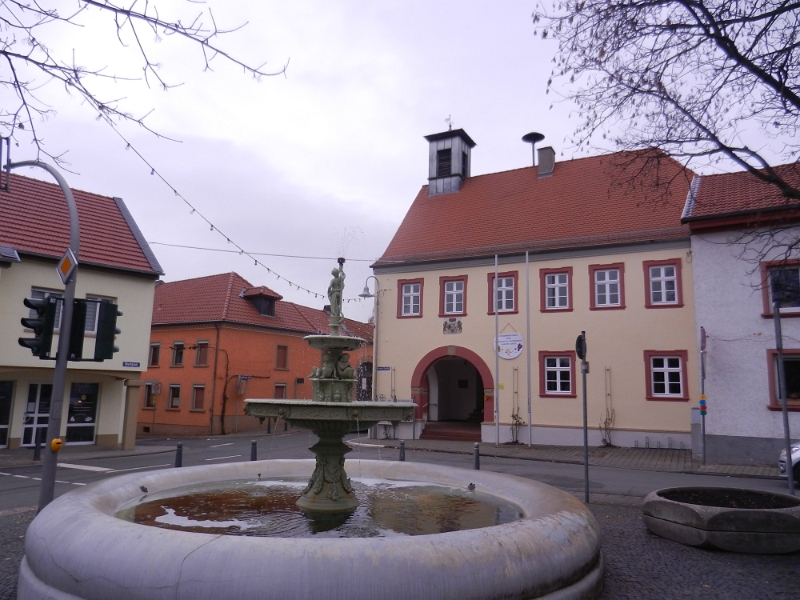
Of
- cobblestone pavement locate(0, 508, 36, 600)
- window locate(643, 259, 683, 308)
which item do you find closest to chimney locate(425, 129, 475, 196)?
window locate(643, 259, 683, 308)

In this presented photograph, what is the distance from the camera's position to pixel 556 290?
2436 cm

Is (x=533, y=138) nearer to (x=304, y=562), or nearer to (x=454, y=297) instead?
(x=454, y=297)

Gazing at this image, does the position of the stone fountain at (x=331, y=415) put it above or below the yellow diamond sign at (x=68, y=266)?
below

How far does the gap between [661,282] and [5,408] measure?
23673 millimetres

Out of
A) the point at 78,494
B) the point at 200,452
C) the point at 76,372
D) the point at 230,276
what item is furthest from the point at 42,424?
the point at 78,494

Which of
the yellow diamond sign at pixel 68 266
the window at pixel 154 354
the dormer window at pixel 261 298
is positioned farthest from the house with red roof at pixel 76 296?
the yellow diamond sign at pixel 68 266

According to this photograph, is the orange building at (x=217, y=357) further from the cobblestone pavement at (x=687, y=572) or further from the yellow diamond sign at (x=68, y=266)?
the cobblestone pavement at (x=687, y=572)

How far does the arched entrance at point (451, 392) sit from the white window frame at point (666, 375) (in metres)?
6.08

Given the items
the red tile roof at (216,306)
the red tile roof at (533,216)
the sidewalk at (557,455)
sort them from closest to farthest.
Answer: the sidewalk at (557,455) → the red tile roof at (533,216) → the red tile roof at (216,306)

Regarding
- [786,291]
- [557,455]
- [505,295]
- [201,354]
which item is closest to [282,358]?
[201,354]

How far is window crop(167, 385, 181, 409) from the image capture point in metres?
33.7

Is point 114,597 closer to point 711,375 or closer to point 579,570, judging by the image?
point 579,570

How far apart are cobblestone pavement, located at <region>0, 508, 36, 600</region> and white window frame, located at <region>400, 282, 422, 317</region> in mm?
18651

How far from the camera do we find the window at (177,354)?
34156mm
